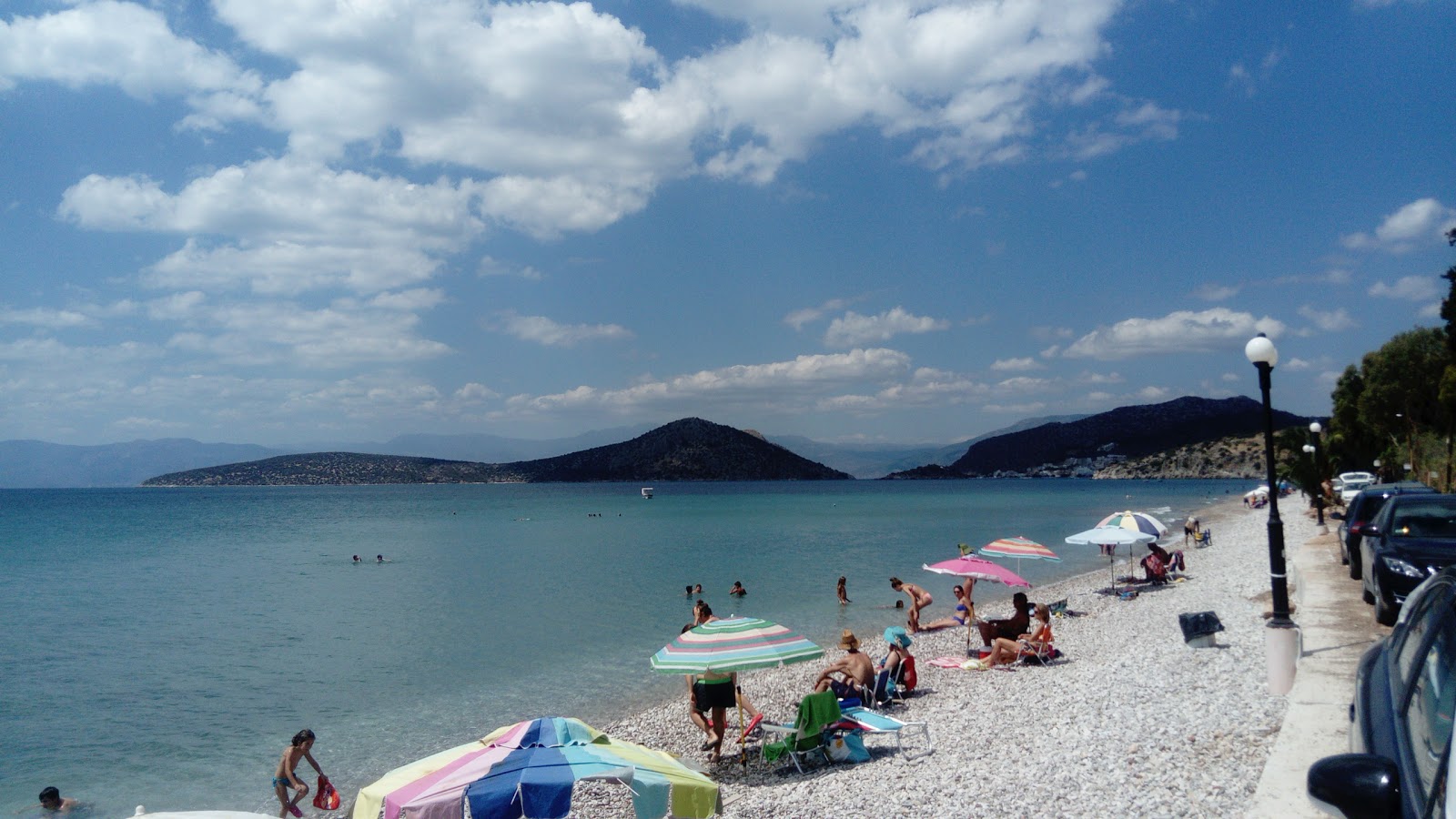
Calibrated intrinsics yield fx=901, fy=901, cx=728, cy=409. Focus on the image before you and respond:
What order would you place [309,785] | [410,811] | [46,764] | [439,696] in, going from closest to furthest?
1. [410,811]
2. [309,785]
3. [46,764]
4. [439,696]

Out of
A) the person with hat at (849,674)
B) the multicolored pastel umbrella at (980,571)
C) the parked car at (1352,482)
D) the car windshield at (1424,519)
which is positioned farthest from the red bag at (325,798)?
the parked car at (1352,482)

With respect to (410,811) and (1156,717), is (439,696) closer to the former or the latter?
(410,811)

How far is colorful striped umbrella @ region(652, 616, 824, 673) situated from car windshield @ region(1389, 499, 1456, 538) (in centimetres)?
768

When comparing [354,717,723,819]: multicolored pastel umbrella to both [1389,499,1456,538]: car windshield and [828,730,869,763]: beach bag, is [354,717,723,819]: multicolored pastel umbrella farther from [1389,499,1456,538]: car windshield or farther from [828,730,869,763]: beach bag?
[1389,499,1456,538]: car windshield

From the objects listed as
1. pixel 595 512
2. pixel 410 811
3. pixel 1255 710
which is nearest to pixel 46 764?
pixel 410 811

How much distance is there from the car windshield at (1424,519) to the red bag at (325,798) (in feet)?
44.1

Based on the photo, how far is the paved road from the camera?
5754 mm

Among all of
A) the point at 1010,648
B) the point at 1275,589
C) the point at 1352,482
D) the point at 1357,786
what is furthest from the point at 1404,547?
the point at 1352,482

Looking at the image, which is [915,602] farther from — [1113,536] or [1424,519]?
[1424,519]

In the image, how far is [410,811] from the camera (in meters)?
7.15

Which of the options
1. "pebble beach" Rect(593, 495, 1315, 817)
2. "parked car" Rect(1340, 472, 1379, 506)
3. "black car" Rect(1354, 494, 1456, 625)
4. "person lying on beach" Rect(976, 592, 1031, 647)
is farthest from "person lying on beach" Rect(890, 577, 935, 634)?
"parked car" Rect(1340, 472, 1379, 506)

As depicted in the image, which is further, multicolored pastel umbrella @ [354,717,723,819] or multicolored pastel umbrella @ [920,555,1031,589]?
multicolored pastel umbrella @ [920,555,1031,589]

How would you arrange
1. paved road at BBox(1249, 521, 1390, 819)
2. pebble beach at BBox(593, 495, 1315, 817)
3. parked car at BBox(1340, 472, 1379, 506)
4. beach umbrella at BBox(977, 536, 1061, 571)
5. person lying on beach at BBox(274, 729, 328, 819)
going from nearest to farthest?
paved road at BBox(1249, 521, 1390, 819)
pebble beach at BBox(593, 495, 1315, 817)
person lying on beach at BBox(274, 729, 328, 819)
beach umbrella at BBox(977, 536, 1061, 571)
parked car at BBox(1340, 472, 1379, 506)

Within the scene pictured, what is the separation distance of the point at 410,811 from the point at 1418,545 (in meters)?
11.4
